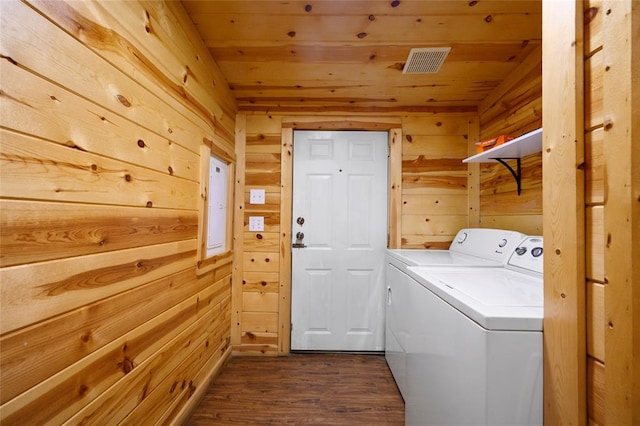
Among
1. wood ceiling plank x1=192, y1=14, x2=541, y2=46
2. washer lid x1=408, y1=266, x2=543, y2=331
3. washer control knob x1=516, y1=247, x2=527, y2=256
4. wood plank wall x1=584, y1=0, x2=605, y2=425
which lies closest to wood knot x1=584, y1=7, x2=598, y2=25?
wood plank wall x1=584, y1=0, x2=605, y2=425

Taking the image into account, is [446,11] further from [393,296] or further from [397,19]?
[393,296]

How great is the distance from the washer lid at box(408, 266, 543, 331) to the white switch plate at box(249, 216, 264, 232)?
4.44ft

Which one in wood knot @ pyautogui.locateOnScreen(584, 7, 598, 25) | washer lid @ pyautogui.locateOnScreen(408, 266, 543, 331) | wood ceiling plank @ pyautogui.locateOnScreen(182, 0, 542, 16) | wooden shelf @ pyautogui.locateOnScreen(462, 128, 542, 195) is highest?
wood ceiling plank @ pyautogui.locateOnScreen(182, 0, 542, 16)

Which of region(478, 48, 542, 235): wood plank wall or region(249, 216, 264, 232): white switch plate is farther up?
region(478, 48, 542, 235): wood plank wall

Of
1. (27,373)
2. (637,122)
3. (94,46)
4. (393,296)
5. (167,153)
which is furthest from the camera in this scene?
(393,296)

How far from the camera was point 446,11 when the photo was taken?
1.36 meters

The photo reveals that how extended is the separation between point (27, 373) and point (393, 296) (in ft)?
5.80

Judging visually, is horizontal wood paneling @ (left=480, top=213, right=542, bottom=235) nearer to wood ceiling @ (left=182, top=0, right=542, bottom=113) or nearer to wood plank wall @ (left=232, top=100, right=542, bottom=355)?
wood plank wall @ (left=232, top=100, right=542, bottom=355)

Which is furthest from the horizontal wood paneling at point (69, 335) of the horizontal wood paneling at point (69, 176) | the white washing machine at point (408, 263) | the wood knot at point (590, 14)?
the wood knot at point (590, 14)

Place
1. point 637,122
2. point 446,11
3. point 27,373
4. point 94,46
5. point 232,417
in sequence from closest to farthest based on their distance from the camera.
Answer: point 637,122, point 27,373, point 94,46, point 446,11, point 232,417

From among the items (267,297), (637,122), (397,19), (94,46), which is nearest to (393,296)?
(267,297)

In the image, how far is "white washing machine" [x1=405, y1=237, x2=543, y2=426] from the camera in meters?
0.76

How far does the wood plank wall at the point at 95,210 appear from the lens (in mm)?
633

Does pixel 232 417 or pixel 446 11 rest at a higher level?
pixel 446 11
